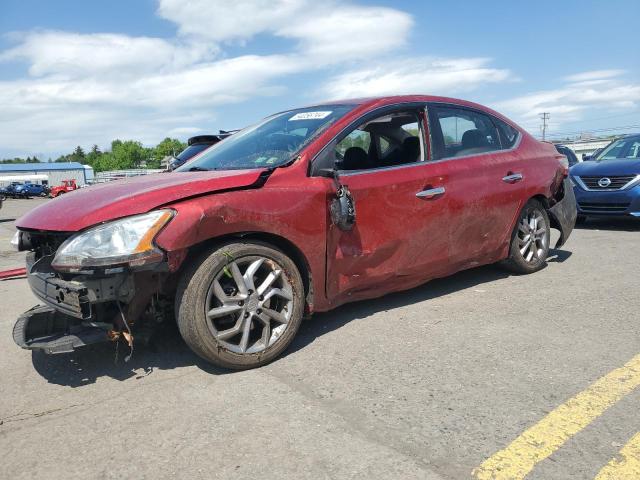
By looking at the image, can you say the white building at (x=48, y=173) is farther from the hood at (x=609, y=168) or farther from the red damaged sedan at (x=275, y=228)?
the red damaged sedan at (x=275, y=228)

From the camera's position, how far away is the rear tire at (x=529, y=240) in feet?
16.8

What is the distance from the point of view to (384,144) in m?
4.30

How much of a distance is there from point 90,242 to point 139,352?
1.05 metres

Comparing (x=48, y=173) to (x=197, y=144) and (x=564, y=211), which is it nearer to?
(x=197, y=144)

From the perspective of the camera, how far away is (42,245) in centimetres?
341

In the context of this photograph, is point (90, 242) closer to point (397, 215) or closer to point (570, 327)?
point (397, 215)

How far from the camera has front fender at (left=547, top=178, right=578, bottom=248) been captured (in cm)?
551

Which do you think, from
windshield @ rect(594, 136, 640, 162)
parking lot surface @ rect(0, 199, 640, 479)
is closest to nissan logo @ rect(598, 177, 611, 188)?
windshield @ rect(594, 136, 640, 162)

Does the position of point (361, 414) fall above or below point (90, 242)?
below

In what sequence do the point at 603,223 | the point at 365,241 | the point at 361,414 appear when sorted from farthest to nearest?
1. the point at 603,223
2. the point at 365,241
3. the point at 361,414

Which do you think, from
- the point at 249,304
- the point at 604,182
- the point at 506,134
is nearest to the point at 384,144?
the point at 506,134

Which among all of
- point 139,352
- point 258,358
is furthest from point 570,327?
point 139,352

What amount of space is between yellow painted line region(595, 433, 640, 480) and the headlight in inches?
88.8

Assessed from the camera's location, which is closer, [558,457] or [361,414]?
[558,457]
